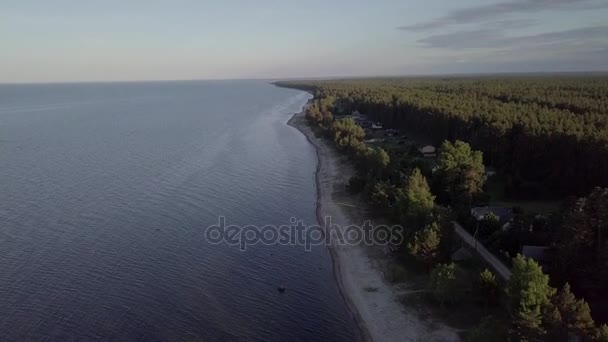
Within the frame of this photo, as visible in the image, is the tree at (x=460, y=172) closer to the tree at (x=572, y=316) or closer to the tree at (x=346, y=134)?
the tree at (x=572, y=316)

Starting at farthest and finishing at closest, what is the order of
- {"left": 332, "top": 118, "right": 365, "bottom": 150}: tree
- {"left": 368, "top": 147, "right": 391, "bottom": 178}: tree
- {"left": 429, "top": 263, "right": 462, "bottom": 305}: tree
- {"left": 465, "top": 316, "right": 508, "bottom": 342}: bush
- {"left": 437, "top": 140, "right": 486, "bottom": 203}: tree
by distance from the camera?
{"left": 332, "top": 118, "right": 365, "bottom": 150}: tree, {"left": 368, "top": 147, "right": 391, "bottom": 178}: tree, {"left": 437, "top": 140, "right": 486, "bottom": 203}: tree, {"left": 429, "top": 263, "right": 462, "bottom": 305}: tree, {"left": 465, "top": 316, "right": 508, "bottom": 342}: bush

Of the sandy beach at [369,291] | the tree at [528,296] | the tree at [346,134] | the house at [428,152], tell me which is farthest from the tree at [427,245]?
the house at [428,152]

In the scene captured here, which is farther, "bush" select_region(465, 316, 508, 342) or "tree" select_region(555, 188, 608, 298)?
"tree" select_region(555, 188, 608, 298)

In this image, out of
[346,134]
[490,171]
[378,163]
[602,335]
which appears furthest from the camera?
[346,134]

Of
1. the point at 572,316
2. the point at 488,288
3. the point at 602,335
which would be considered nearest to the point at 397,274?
the point at 488,288

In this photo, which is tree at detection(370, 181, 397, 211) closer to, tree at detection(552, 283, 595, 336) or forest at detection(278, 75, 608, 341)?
forest at detection(278, 75, 608, 341)

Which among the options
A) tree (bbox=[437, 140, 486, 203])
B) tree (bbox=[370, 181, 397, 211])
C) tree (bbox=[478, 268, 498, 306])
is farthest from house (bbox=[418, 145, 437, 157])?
tree (bbox=[478, 268, 498, 306])

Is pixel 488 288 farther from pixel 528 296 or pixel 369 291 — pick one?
pixel 369 291

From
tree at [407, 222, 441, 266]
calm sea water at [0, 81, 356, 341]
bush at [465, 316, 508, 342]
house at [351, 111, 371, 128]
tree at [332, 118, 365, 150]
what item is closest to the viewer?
bush at [465, 316, 508, 342]
